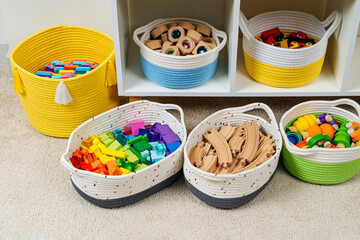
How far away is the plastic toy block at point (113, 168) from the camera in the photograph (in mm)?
1451

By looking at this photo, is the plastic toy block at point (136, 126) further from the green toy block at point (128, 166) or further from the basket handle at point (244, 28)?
the basket handle at point (244, 28)

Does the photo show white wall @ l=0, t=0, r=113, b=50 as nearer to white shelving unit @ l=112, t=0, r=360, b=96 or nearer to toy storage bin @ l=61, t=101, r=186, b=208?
white shelving unit @ l=112, t=0, r=360, b=96

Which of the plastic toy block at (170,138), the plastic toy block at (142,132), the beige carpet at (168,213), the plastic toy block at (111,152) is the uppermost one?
the plastic toy block at (170,138)

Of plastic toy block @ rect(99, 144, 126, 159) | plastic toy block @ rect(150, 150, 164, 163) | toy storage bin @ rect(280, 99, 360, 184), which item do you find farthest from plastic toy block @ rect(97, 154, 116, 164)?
toy storage bin @ rect(280, 99, 360, 184)

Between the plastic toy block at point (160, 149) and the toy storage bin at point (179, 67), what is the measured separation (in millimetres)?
211

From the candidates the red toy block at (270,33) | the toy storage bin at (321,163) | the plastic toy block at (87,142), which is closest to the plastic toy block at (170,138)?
the plastic toy block at (87,142)

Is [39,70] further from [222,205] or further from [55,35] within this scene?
[222,205]

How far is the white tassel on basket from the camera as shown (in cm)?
155

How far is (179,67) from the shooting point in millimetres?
1582

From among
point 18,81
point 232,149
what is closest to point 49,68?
point 18,81

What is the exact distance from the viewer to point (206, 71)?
1632 millimetres

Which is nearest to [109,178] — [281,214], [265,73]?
[281,214]

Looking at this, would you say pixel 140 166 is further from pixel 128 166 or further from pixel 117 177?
pixel 117 177

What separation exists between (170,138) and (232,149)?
7.9 inches
